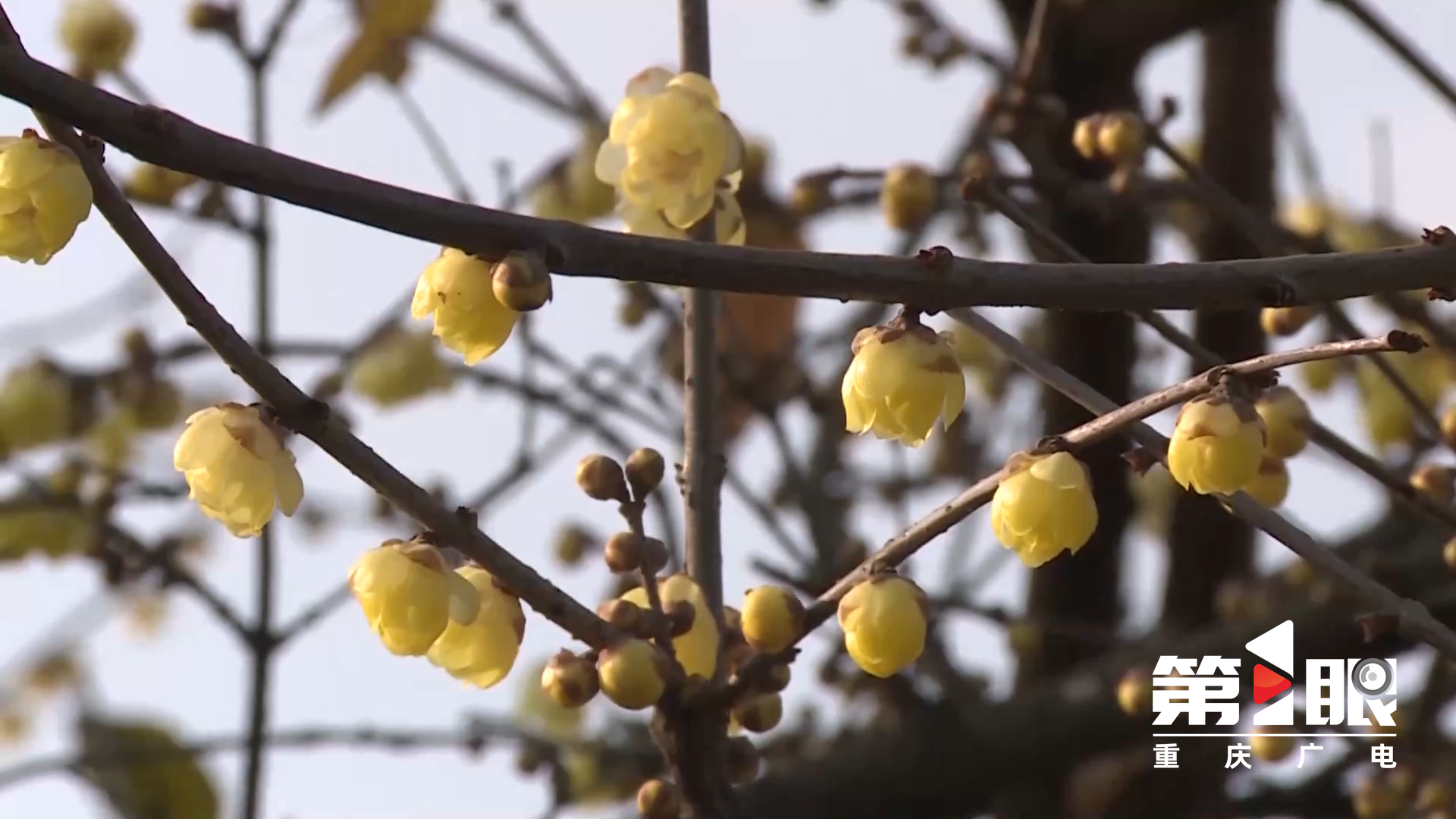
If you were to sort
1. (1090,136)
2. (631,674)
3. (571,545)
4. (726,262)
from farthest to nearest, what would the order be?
1. (571,545)
2. (1090,136)
3. (631,674)
4. (726,262)

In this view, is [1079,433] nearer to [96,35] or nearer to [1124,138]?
[1124,138]

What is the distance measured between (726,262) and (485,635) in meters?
0.18

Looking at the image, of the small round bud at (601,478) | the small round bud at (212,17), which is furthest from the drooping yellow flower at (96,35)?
the small round bud at (601,478)

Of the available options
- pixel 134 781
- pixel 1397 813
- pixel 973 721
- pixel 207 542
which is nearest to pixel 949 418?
pixel 1397 813

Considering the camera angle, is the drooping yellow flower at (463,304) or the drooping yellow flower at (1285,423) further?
the drooping yellow flower at (1285,423)

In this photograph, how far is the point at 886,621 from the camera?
0.45 meters

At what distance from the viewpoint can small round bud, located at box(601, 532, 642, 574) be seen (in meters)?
0.49

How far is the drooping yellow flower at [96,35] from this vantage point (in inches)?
34.1

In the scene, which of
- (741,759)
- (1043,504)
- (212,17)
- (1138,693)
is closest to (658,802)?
(741,759)

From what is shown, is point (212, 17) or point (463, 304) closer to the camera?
point (463, 304)

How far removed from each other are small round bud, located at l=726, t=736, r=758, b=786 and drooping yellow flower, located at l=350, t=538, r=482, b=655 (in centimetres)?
14

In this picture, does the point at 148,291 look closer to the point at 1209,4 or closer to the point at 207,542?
the point at 207,542

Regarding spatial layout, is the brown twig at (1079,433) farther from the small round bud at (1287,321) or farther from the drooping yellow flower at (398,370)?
the drooping yellow flower at (398,370)

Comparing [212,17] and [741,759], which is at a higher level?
[212,17]
